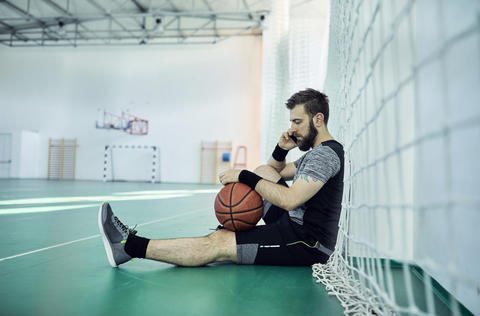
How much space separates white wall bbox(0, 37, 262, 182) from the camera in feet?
44.6

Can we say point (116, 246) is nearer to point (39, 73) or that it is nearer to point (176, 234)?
point (176, 234)

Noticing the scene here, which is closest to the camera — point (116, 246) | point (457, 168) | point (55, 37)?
point (457, 168)

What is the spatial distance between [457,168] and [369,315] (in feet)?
2.46

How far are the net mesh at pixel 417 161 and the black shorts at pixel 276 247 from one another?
4.9 inches

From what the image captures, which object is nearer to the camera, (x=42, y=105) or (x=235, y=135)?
(x=235, y=135)

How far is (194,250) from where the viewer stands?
6.53 feet

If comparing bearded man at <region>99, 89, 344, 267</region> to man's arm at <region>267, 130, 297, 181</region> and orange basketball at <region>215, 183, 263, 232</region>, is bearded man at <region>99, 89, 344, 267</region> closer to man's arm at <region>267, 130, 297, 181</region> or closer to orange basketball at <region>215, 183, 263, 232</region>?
orange basketball at <region>215, 183, 263, 232</region>

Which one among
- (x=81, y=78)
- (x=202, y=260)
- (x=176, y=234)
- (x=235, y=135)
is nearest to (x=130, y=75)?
(x=81, y=78)

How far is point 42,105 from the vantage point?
14438 millimetres

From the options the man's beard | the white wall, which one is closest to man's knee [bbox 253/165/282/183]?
the man's beard

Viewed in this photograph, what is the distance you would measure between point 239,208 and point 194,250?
1.26ft

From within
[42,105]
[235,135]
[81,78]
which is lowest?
[235,135]

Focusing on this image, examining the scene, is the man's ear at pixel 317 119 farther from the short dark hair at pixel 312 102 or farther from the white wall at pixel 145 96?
the white wall at pixel 145 96

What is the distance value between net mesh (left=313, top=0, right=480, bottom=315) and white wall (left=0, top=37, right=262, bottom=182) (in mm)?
11300
